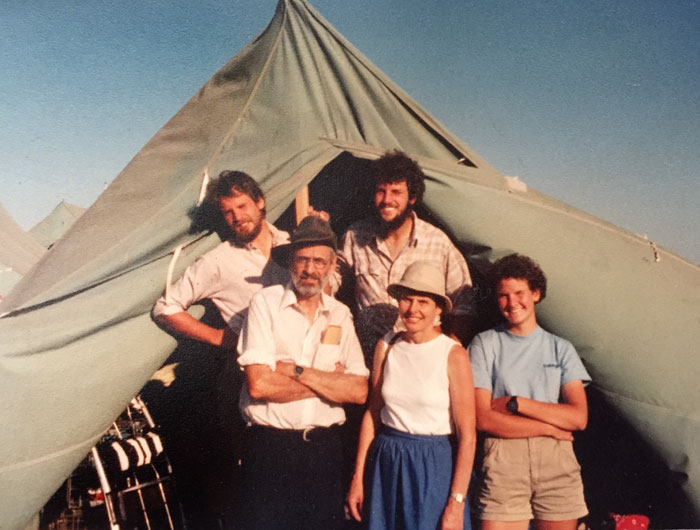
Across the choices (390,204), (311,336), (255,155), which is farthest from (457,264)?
(255,155)

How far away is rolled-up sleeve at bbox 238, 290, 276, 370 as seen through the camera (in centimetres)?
266

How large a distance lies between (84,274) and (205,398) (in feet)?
8.13

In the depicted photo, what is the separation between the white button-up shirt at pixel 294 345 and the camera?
106 inches

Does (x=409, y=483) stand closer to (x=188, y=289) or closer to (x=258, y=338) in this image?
(x=258, y=338)

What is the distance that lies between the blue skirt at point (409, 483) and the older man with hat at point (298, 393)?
218 mm

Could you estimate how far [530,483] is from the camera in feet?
8.66

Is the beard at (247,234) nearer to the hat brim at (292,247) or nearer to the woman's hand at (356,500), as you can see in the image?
the hat brim at (292,247)

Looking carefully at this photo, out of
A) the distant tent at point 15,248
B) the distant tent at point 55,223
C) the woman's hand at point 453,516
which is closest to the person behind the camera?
the woman's hand at point 453,516

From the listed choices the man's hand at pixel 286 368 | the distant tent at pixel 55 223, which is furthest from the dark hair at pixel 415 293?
the distant tent at pixel 55 223

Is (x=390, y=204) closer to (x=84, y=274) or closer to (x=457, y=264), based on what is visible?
(x=457, y=264)

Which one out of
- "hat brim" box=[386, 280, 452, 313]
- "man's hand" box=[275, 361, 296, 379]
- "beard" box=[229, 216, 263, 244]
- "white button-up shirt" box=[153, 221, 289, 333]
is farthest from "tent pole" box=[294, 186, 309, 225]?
"man's hand" box=[275, 361, 296, 379]

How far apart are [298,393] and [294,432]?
20 cm

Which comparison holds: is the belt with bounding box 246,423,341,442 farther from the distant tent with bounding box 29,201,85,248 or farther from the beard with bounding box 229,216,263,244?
the distant tent with bounding box 29,201,85,248

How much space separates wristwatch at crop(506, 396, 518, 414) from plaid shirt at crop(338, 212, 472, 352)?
2.01ft
